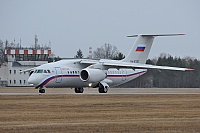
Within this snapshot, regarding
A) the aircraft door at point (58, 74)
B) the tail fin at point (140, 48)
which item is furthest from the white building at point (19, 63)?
the aircraft door at point (58, 74)

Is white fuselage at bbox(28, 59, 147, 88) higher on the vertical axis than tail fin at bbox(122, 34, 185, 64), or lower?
lower

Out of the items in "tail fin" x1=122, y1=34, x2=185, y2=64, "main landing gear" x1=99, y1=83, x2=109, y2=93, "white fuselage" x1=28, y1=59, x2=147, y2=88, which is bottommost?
"main landing gear" x1=99, y1=83, x2=109, y2=93

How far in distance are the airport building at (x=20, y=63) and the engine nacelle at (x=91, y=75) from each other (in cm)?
4892

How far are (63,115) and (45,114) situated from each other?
1.04 metres

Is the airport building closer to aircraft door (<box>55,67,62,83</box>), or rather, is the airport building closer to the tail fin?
the tail fin

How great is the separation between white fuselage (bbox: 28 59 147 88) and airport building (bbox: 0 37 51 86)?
45771 mm

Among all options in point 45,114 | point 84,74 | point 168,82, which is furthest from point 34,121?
point 168,82

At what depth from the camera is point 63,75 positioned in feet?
184

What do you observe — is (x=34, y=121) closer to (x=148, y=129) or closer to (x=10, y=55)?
(x=148, y=129)

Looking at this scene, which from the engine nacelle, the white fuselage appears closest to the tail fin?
the white fuselage

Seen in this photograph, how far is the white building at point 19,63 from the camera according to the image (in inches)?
4245

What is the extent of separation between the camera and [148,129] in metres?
21.1

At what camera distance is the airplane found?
2165 inches

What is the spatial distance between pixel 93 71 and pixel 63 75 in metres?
2.77
